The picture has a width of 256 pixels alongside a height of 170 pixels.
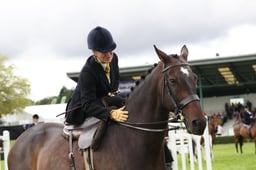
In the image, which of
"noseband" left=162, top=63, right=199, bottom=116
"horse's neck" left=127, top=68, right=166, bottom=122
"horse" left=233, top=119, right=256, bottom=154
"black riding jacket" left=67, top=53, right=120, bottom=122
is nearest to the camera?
"noseband" left=162, top=63, right=199, bottom=116

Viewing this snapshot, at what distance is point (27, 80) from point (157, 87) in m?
62.7

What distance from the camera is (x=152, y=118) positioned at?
522cm

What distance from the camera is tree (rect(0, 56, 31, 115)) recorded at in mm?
63906

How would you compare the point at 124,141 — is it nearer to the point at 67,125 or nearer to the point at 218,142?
the point at 67,125

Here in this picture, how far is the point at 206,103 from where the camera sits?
52.0 meters

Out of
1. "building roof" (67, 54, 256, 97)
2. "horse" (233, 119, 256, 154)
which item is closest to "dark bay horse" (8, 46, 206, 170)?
"horse" (233, 119, 256, 154)

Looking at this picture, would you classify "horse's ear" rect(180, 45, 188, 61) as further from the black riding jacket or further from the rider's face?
the black riding jacket

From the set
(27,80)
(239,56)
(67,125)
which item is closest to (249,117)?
(239,56)

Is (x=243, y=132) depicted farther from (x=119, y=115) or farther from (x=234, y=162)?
(x=119, y=115)

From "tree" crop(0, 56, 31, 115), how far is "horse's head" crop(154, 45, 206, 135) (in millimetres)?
60121

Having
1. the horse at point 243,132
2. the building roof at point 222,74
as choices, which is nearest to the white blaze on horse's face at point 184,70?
the horse at point 243,132

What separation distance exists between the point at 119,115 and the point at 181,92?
869 millimetres

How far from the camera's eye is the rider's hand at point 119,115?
5328 millimetres

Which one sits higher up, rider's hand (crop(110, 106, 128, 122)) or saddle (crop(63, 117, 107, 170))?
rider's hand (crop(110, 106, 128, 122))
